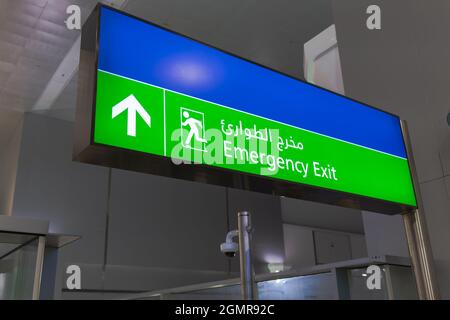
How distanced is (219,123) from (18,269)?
7.99 ft

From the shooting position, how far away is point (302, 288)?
12.5 feet

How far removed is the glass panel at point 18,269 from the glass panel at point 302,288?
6.43 feet

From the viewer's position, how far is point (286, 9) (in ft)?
15.6

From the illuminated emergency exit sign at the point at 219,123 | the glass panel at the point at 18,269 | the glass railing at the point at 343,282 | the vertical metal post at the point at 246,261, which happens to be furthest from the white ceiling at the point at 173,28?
the vertical metal post at the point at 246,261

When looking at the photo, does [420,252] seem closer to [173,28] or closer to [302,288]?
[302,288]

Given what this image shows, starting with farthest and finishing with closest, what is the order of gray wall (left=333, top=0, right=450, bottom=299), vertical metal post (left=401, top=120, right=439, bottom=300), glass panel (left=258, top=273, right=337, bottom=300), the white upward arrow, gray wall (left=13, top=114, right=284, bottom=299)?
gray wall (left=13, top=114, right=284, bottom=299) < glass panel (left=258, top=273, right=337, bottom=300) < gray wall (left=333, top=0, right=450, bottom=299) < vertical metal post (left=401, top=120, right=439, bottom=300) < the white upward arrow

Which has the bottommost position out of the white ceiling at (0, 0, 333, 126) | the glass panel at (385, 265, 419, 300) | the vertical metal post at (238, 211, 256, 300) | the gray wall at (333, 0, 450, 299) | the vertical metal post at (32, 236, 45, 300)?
the vertical metal post at (238, 211, 256, 300)

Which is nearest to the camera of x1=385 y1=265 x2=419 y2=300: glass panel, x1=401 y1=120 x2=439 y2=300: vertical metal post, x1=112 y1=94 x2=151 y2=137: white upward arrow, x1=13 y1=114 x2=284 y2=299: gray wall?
x1=112 y1=94 x2=151 y2=137: white upward arrow

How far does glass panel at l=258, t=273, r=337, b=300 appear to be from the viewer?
3.51 meters

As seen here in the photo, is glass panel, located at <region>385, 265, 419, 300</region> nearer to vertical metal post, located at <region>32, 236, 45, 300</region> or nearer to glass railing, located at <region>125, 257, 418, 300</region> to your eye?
glass railing, located at <region>125, 257, 418, 300</region>

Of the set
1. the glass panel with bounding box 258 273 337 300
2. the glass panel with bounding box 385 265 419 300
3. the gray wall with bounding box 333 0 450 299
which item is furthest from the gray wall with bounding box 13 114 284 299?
the glass panel with bounding box 385 265 419 300

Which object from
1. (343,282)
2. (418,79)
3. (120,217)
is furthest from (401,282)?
(120,217)
